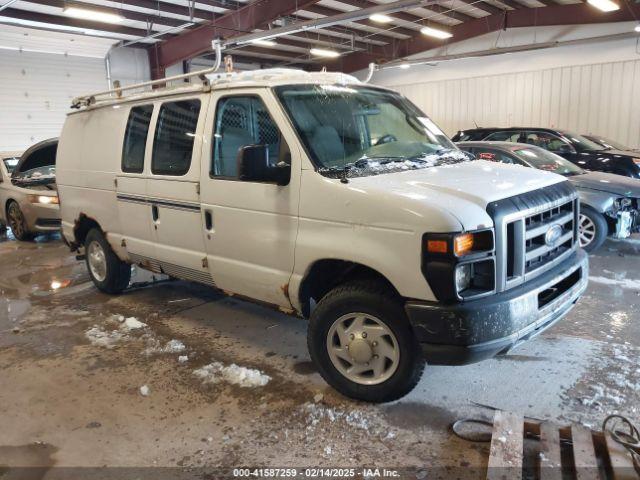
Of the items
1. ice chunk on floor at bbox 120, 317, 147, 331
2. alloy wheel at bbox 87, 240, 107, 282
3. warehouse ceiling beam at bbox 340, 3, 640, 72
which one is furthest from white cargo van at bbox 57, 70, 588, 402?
warehouse ceiling beam at bbox 340, 3, 640, 72

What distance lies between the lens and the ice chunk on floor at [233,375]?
3.75 m

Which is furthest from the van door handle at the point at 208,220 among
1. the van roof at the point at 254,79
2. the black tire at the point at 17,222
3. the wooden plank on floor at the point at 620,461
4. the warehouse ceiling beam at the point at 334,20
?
the warehouse ceiling beam at the point at 334,20

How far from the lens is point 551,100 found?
51.3 feet

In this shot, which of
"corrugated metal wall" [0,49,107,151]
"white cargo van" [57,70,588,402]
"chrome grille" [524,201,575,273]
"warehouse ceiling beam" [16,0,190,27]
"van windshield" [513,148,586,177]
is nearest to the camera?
"white cargo van" [57,70,588,402]

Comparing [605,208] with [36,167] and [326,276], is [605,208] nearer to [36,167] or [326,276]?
[326,276]

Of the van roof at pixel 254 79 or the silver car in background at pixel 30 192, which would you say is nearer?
the van roof at pixel 254 79

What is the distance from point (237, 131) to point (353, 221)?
1.38 meters

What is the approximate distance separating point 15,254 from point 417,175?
7772mm

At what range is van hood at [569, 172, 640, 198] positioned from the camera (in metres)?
6.81

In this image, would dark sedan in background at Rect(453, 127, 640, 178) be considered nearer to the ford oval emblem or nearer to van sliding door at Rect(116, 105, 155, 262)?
the ford oval emblem

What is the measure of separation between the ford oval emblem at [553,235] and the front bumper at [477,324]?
0.32 meters

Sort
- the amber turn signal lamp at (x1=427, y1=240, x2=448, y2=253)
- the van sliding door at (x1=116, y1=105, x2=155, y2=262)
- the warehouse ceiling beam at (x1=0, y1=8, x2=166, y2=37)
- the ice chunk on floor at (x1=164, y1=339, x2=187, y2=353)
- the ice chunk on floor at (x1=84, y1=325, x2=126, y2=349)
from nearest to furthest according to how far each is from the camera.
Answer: the amber turn signal lamp at (x1=427, y1=240, x2=448, y2=253) < the ice chunk on floor at (x1=164, y1=339, x2=187, y2=353) < the ice chunk on floor at (x1=84, y1=325, x2=126, y2=349) < the van sliding door at (x1=116, y1=105, x2=155, y2=262) < the warehouse ceiling beam at (x1=0, y1=8, x2=166, y2=37)

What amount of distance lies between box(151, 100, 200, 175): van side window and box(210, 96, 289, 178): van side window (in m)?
0.29

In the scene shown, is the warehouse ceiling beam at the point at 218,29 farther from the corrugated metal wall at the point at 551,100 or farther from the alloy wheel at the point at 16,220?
the corrugated metal wall at the point at 551,100
